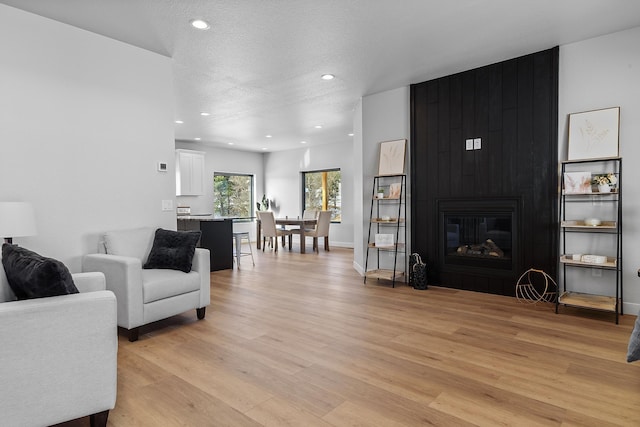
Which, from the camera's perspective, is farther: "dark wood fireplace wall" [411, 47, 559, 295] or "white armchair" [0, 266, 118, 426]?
"dark wood fireplace wall" [411, 47, 559, 295]

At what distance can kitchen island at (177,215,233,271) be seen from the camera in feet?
19.6

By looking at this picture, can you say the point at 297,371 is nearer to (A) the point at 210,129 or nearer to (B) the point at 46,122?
(B) the point at 46,122

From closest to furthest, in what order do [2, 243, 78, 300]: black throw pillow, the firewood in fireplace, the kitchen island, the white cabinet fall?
[2, 243, 78, 300]: black throw pillow, the firewood in fireplace, the kitchen island, the white cabinet

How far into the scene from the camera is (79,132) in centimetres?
329

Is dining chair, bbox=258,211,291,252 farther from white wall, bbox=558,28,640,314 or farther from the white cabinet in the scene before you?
white wall, bbox=558,28,640,314

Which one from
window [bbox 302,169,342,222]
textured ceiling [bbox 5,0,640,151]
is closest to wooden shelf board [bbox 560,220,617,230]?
textured ceiling [bbox 5,0,640,151]

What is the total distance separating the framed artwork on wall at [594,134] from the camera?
3.50m

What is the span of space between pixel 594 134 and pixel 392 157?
87.9 inches

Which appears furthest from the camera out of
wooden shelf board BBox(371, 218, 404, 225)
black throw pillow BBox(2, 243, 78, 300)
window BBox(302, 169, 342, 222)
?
window BBox(302, 169, 342, 222)

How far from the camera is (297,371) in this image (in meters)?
2.39

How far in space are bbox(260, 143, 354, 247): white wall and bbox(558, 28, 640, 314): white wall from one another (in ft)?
18.4

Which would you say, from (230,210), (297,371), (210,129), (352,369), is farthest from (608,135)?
(230,210)

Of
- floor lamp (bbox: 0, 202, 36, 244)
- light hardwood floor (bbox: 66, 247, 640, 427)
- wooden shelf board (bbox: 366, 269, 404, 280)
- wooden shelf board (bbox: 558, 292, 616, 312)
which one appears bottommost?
light hardwood floor (bbox: 66, 247, 640, 427)

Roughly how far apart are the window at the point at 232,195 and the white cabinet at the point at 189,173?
80cm
